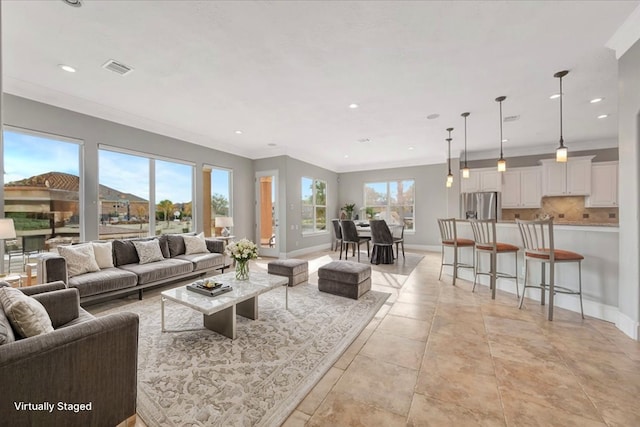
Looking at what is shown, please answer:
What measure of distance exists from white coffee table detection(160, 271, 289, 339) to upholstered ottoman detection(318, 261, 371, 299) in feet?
2.80

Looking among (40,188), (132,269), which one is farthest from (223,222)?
(40,188)

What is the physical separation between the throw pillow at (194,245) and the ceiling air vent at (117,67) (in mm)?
2741

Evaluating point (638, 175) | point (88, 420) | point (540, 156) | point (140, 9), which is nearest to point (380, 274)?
point (638, 175)

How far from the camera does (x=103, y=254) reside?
3.59 m

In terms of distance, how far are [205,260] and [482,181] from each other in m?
6.93

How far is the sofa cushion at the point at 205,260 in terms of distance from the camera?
4.28m

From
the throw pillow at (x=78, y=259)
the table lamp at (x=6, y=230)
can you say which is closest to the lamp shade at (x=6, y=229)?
the table lamp at (x=6, y=230)

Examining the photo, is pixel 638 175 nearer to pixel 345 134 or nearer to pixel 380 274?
pixel 380 274

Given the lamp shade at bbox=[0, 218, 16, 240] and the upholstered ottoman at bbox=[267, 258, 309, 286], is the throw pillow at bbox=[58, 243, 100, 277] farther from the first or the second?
the upholstered ottoman at bbox=[267, 258, 309, 286]

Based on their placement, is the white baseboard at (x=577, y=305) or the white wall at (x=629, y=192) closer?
the white wall at (x=629, y=192)

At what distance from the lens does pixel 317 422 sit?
154cm

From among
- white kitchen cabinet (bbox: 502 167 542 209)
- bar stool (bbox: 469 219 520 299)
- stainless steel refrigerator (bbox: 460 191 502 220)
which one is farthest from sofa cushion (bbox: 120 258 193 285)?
white kitchen cabinet (bbox: 502 167 542 209)

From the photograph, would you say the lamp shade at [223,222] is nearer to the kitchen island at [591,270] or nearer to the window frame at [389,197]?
A: the window frame at [389,197]

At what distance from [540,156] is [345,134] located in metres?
5.10
